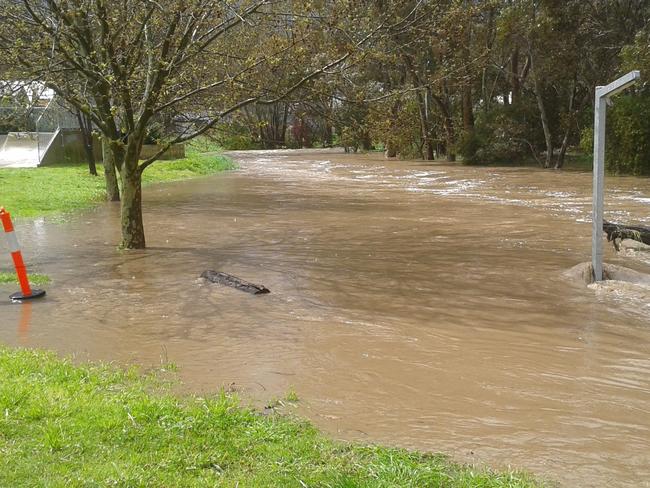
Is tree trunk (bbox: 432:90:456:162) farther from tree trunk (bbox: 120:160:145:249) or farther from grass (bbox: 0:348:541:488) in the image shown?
grass (bbox: 0:348:541:488)

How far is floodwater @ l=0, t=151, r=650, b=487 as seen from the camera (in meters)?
5.03

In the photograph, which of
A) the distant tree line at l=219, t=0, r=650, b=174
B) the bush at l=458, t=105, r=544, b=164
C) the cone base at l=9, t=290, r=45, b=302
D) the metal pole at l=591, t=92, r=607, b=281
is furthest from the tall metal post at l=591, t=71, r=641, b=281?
the bush at l=458, t=105, r=544, b=164

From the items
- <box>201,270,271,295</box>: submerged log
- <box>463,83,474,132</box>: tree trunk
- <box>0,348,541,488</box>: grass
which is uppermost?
<box>463,83,474,132</box>: tree trunk

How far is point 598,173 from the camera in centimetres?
955

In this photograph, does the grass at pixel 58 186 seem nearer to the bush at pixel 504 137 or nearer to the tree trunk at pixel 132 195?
the tree trunk at pixel 132 195

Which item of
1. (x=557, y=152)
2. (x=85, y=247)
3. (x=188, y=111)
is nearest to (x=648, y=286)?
(x=188, y=111)

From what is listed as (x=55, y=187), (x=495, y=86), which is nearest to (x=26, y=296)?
(x=55, y=187)

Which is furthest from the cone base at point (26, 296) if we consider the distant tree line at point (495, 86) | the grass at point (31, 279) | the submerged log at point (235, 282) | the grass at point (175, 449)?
the distant tree line at point (495, 86)

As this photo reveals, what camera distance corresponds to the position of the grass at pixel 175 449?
12.5ft

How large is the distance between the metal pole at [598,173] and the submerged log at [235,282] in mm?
4383

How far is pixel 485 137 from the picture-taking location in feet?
127

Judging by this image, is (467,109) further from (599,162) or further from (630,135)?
(599,162)

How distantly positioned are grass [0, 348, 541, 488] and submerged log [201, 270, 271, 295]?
4123 mm

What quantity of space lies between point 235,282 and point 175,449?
553cm
